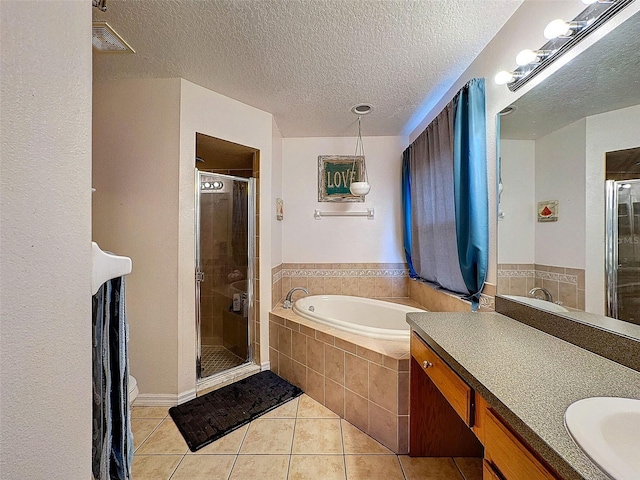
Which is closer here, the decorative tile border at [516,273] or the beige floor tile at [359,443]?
the decorative tile border at [516,273]

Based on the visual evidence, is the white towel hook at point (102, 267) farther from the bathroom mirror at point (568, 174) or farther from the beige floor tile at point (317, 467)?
the bathroom mirror at point (568, 174)

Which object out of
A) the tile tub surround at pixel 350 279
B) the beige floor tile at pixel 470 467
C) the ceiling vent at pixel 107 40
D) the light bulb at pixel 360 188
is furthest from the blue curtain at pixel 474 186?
the ceiling vent at pixel 107 40

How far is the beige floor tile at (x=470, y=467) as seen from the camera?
1.41 meters

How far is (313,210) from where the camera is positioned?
3.10 m

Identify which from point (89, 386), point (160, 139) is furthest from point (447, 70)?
point (89, 386)

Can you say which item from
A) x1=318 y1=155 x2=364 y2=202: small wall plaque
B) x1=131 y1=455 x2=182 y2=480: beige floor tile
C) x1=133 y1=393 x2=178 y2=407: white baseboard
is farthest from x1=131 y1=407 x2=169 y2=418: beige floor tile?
x1=318 y1=155 x2=364 y2=202: small wall plaque

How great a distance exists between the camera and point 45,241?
1.74 feet

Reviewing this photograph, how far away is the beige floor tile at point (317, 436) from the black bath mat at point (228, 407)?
295 mm

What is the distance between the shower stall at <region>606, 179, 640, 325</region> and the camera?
895 mm

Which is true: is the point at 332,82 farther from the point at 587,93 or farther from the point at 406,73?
the point at 587,93

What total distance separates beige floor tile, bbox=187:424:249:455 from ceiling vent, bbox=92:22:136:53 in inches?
87.0

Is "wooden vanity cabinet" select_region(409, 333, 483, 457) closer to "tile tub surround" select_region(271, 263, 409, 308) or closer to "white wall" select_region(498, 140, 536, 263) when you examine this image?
"white wall" select_region(498, 140, 536, 263)

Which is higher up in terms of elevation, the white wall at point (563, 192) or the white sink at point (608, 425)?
the white wall at point (563, 192)

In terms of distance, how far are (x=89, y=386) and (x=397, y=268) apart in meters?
2.79
